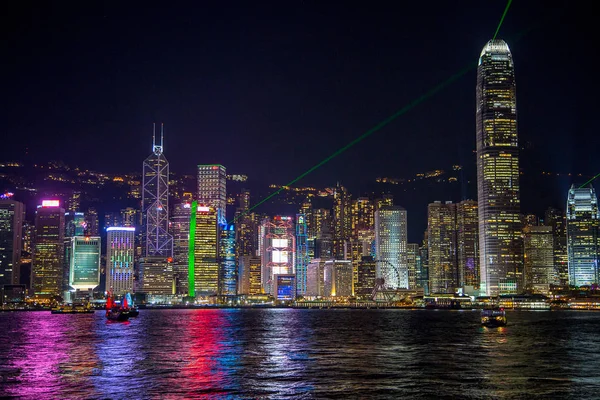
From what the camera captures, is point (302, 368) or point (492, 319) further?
point (492, 319)

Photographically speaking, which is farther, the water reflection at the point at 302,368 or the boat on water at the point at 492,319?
the boat on water at the point at 492,319

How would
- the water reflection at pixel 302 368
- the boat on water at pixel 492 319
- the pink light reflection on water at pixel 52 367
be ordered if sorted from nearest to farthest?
the water reflection at pixel 302 368 < the pink light reflection on water at pixel 52 367 < the boat on water at pixel 492 319

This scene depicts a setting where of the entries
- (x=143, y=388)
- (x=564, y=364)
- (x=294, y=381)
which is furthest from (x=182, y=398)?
(x=564, y=364)

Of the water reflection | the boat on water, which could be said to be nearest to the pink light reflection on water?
the water reflection

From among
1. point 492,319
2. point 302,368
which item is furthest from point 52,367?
point 492,319

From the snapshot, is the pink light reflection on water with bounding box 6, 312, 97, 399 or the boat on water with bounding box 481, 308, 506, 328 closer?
the pink light reflection on water with bounding box 6, 312, 97, 399

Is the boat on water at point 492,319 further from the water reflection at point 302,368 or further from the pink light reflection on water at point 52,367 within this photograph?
the pink light reflection on water at point 52,367

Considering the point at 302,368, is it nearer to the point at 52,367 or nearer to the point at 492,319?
the point at 52,367

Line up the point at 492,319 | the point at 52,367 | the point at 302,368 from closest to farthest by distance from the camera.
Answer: the point at 302,368 < the point at 52,367 < the point at 492,319

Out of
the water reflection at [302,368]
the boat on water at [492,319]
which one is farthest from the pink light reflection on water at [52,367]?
the boat on water at [492,319]

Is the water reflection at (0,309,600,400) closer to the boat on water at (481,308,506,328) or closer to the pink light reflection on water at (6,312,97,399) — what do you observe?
the pink light reflection on water at (6,312,97,399)

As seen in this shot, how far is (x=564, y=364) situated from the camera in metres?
68.9

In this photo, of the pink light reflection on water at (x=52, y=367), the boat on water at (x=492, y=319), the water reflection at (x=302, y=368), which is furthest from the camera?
the boat on water at (x=492, y=319)

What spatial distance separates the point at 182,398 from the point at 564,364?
3982cm
